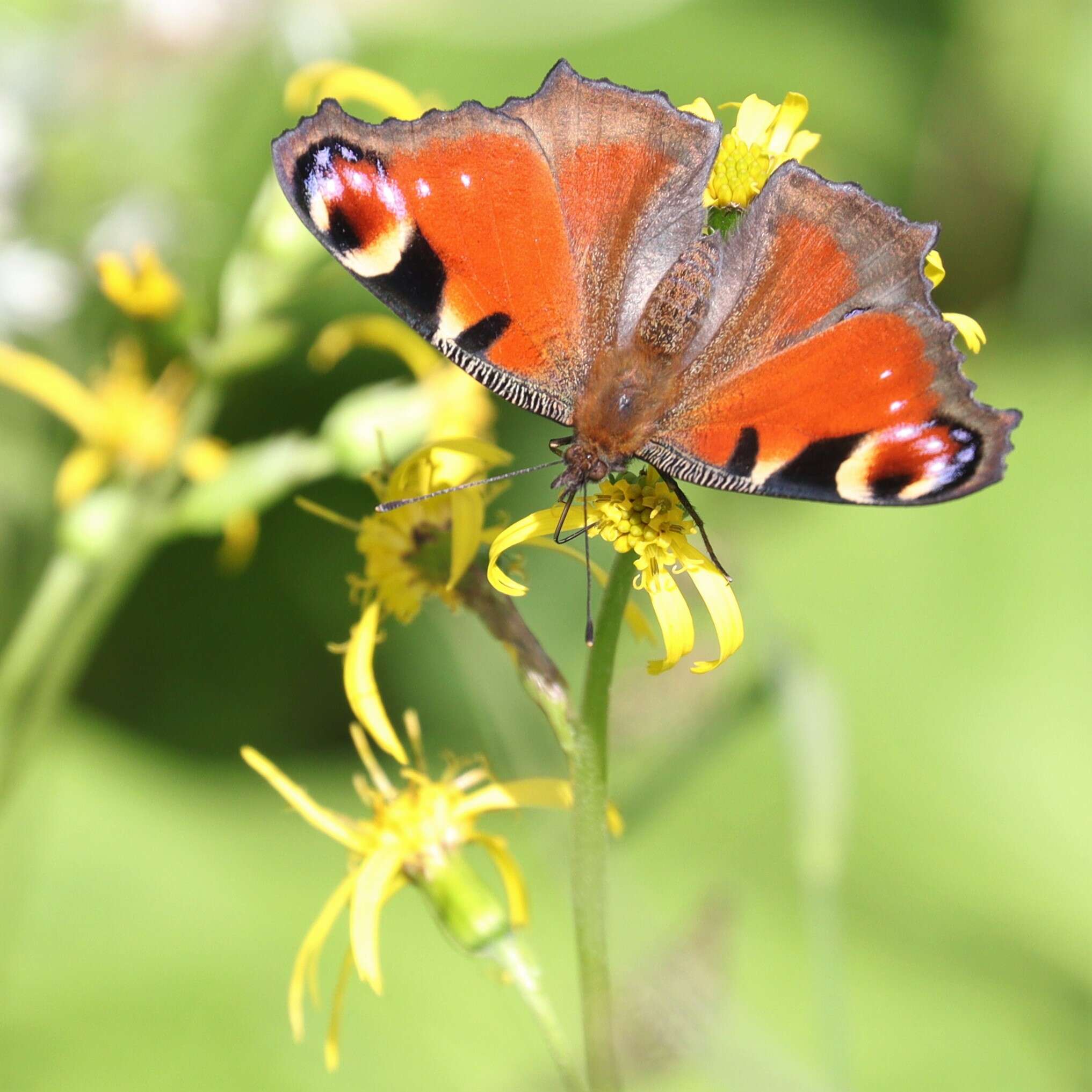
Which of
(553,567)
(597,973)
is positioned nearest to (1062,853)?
(553,567)

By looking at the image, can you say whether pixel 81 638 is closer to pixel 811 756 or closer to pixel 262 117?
pixel 811 756

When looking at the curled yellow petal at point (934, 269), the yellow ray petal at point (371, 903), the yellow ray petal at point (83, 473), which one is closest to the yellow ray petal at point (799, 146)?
the curled yellow petal at point (934, 269)

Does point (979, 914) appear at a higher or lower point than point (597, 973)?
higher

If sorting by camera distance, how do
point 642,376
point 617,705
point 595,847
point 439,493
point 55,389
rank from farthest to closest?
point 617,705 < point 55,389 < point 642,376 < point 439,493 < point 595,847

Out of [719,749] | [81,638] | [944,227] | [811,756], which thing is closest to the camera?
[81,638]

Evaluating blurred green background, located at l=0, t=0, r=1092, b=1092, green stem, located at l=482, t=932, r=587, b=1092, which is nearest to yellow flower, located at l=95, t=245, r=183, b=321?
blurred green background, located at l=0, t=0, r=1092, b=1092

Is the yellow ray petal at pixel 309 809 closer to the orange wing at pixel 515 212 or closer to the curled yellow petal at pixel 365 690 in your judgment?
the curled yellow petal at pixel 365 690

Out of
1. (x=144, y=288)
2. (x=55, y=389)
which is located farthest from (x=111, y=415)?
(x=144, y=288)

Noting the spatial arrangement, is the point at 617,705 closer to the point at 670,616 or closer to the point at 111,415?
the point at 111,415
